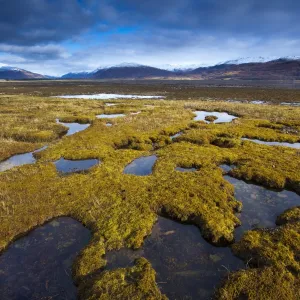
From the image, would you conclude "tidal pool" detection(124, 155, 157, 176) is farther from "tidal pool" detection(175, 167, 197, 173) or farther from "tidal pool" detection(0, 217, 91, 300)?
"tidal pool" detection(0, 217, 91, 300)

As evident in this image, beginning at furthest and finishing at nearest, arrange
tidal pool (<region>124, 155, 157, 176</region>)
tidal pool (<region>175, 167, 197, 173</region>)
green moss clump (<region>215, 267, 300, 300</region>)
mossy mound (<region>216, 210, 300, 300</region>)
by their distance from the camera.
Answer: tidal pool (<region>175, 167, 197, 173</region>), tidal pool (<region>124, 155, 157, 176</region>), mossy mound (<region>216, 210, 300, 300</region>), green moss clump (<region>215, 267, 300, 300</region>)

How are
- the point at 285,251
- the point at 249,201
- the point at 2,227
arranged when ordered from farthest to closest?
1. the point at 249,201
2. the point at 2,227
3. the point at 285,251

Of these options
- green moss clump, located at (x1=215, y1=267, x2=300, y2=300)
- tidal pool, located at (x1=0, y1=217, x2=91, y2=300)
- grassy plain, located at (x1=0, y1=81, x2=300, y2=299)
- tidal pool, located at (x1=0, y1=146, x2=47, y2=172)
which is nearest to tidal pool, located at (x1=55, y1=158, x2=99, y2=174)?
grassy plain, located at (x1=0, y1=81, x2=300, y2=299)

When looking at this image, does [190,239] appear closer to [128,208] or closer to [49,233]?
[128,208]

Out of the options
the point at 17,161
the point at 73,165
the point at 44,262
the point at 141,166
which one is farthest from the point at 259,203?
the point at 17,161

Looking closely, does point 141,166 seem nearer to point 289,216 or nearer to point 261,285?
point 289,216

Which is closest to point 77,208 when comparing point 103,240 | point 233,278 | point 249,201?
point 103,240
